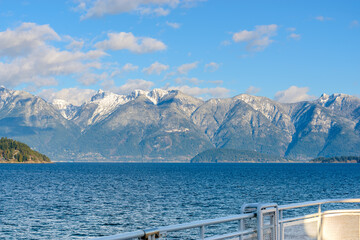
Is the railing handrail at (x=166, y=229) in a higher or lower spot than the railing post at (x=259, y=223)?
higher

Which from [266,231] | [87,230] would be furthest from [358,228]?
[87,230]

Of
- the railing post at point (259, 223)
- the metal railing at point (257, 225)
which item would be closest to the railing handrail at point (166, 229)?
the metal railing at point (257, 225)

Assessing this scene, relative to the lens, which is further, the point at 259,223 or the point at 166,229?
the point at 259,223

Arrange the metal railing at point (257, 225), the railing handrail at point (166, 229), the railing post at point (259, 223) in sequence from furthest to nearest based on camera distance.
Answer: the railing post at point (259, 223) < the metal railing at point (257, 225) < the railing handrail at point (166, 229)

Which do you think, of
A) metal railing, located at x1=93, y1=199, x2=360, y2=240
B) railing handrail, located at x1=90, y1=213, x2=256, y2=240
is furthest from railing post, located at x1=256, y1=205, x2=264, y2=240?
railing handrail, located at x1=90, y1=213, x2=256, y2=240

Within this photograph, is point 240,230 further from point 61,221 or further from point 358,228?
point 61,221

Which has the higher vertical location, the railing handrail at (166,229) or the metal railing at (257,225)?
the railing handrail at (166,229)

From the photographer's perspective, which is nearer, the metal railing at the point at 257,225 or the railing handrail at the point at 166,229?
the railing handrail at the point at 166,229

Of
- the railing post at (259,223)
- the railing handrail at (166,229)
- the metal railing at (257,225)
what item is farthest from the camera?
the railing post at (259,223)

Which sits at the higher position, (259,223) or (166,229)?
(166,229)

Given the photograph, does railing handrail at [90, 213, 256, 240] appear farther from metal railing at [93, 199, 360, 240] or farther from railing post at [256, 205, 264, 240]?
railing post at [256, 205, 264, 240]

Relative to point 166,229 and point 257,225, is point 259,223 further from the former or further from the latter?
point 166,229

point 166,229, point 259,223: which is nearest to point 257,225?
point 259,223

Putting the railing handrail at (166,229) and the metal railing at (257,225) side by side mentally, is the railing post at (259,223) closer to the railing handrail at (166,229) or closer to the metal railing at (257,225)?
the metal railing at (257,225)
